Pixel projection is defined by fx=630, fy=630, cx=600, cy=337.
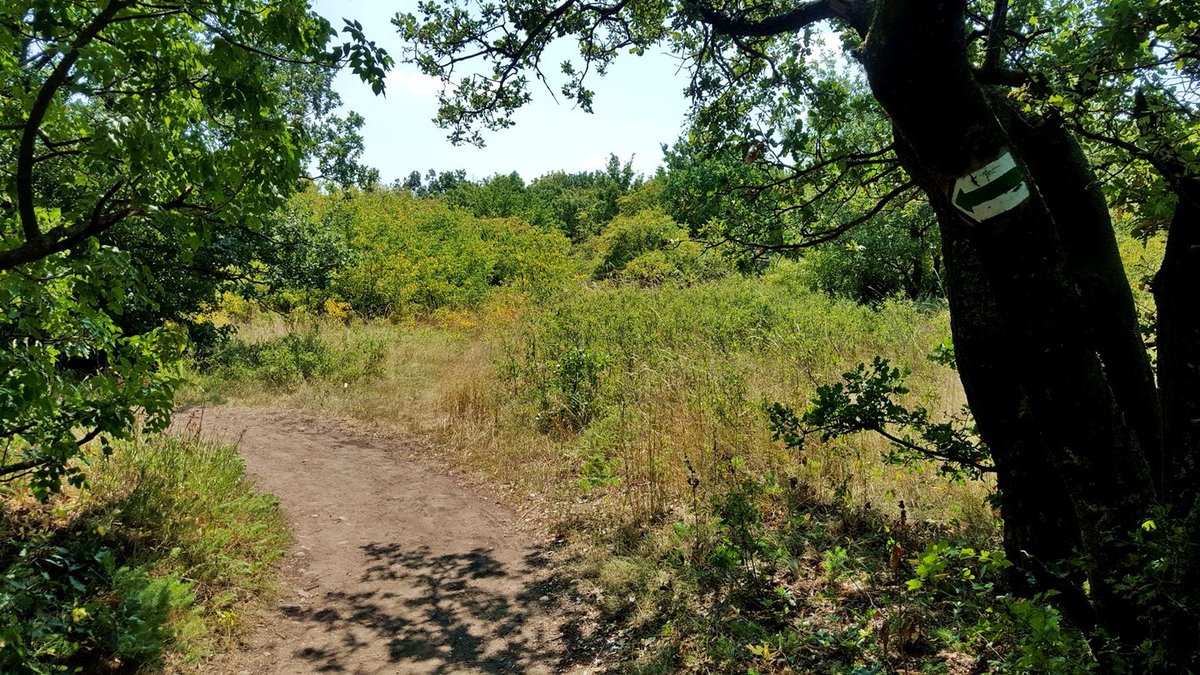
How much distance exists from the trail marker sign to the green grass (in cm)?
432

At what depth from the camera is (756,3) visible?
4.81m

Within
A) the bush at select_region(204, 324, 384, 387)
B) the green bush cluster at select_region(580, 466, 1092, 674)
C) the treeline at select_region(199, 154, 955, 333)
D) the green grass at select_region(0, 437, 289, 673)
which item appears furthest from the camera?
the bush at select_region(204, 324, 384, 387)

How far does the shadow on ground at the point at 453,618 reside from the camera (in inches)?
161

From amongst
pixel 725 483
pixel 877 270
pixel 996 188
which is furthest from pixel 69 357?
pixel 877 270

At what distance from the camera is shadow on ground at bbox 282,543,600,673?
13.4 ft

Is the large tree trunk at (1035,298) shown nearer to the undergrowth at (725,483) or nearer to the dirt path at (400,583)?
the undergrowth at (725,483)

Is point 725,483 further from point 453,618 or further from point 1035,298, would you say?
point 1035,298

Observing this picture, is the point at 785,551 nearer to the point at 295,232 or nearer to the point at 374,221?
the point at 295,232

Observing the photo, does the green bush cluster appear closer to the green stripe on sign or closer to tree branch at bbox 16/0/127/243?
the green stripe on sign

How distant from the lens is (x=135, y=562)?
4.26 meters

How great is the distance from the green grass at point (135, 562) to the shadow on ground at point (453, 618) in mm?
621

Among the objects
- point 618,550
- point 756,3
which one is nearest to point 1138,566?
point 618,550

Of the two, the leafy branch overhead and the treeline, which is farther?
the treeline

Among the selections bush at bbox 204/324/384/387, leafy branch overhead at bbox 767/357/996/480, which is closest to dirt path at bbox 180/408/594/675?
leafy branch overhead at bbox 767/357/996/480
